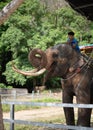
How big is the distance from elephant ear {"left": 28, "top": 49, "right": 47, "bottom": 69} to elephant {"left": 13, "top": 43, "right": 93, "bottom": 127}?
6 cm

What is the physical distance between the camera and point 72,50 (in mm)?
9445

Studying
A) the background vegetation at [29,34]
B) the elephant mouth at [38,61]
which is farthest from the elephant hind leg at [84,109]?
the background vegetation at [29,34]

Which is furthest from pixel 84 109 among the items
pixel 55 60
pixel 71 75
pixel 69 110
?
pixel 55 60

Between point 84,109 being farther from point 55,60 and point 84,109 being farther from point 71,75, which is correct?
point 55,60

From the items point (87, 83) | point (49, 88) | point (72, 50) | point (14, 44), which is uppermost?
point (72, 50)

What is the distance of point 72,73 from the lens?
368 inches

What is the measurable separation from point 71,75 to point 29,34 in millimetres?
33742

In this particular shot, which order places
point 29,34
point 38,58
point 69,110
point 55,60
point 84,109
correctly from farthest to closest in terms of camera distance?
point 29,34
point 69,110
point 55,60
point 84,109
point 38,58

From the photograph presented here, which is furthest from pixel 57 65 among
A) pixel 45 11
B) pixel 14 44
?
pixel 45 11

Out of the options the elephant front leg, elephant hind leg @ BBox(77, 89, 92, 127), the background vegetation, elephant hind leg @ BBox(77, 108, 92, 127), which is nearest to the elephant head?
the elephant front leg

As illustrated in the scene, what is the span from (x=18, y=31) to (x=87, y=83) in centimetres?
3223

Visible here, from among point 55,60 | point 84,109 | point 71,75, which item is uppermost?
point 55,60

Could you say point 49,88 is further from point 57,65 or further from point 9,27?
point 57,65

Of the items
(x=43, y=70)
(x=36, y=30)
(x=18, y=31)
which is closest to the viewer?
(x=43, y=70)
